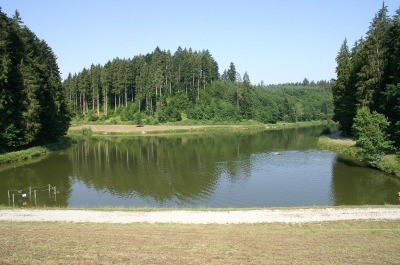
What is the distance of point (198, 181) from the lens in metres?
36.6

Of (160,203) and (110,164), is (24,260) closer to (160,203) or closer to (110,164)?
(160,203)

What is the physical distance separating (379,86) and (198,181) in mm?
33508

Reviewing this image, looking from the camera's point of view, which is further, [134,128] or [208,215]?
[134,128]

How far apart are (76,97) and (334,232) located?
419ft

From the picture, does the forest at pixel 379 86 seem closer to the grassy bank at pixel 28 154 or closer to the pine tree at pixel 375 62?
the pine tree at pixel 375 62

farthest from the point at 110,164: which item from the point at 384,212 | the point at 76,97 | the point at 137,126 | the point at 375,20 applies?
the point at 76,97

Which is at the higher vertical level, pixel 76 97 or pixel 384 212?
pixel 76 97

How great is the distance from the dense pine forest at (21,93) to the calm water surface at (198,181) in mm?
5452

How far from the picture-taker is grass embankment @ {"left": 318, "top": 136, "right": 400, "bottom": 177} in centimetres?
3772

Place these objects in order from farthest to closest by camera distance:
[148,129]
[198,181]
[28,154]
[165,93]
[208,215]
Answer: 1. [165,93]
2. [148,129]
3. [28,154]
4. [198,181]
5. [208,215]

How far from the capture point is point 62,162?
50.5 meters

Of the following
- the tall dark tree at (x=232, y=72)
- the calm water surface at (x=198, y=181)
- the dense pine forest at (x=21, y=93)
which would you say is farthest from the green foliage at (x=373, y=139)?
the tall dark tree at (x=232, y=72)

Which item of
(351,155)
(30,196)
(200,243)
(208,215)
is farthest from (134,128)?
(200,243)

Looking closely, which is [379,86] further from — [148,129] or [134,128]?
[134,128]
